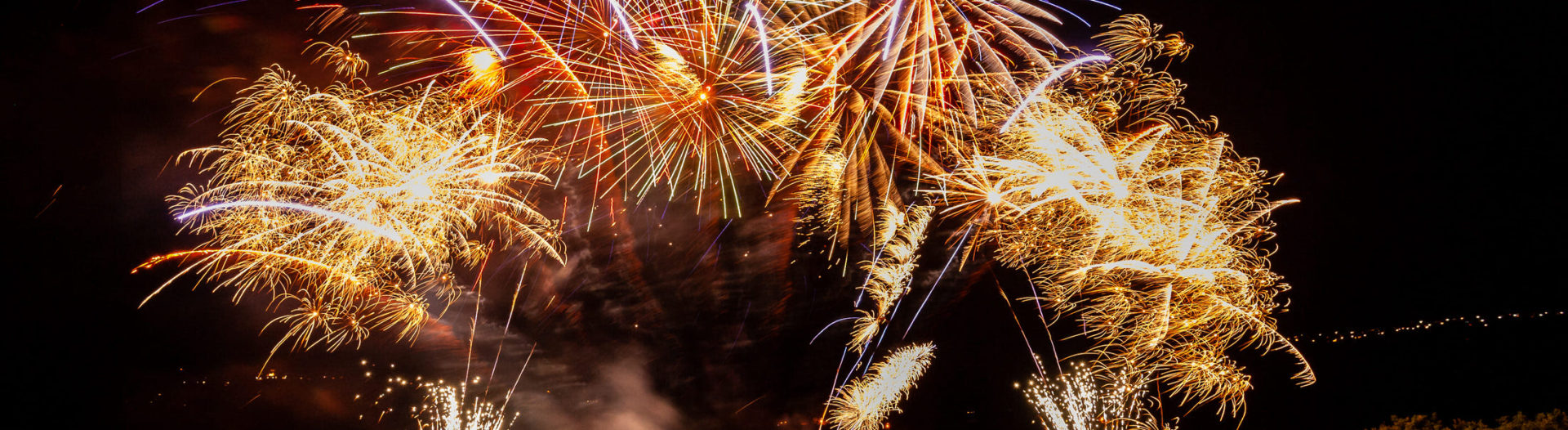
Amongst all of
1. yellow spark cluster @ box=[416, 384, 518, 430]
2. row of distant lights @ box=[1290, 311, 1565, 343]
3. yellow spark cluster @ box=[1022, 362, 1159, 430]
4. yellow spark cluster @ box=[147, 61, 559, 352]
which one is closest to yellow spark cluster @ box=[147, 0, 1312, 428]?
yellow spark cluster @ box=[147, 61, 559, 352]

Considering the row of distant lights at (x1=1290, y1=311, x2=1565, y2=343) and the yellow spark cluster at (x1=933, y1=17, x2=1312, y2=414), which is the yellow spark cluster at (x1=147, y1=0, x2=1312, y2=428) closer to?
the yellow spark cluster at (x1=933, y1=17, x2=1312, y2=414)

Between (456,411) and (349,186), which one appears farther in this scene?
(456,411)

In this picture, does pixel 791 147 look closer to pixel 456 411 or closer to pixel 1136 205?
pixel 1136 205

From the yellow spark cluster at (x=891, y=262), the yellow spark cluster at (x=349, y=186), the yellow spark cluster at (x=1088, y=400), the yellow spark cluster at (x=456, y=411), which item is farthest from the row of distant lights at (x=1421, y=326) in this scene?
the yellow spark cluster at (x=456, y=411)

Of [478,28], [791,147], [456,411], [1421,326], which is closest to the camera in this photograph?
[478,28]

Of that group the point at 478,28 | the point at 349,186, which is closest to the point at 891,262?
the point at 478,28

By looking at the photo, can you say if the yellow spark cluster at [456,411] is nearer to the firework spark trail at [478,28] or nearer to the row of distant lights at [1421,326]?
→ the firework spark trail at [478,28]

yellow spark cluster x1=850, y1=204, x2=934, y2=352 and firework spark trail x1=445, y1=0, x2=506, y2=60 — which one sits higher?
firework spark trail x1=445, y1=0, x2=506, y2=60
